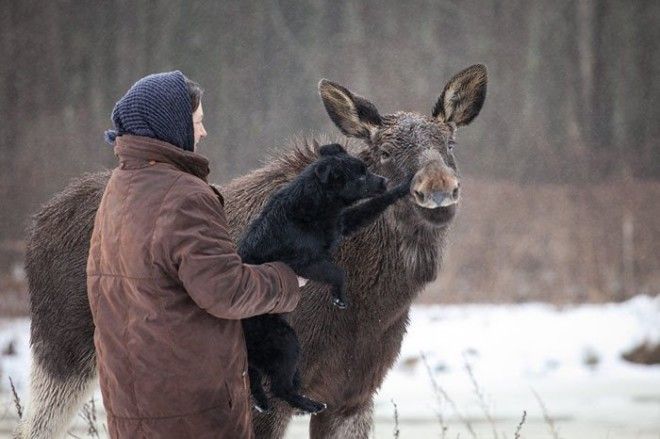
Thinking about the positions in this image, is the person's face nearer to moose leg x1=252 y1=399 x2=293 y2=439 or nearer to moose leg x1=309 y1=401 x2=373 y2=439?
moose leg x1=252 y1=399 x2=293 y2=439

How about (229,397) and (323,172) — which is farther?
(323,172)

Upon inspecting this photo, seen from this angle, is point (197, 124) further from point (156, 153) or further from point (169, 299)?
point (169, 299)

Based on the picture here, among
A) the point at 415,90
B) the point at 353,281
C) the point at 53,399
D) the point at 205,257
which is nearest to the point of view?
the point at 205,257

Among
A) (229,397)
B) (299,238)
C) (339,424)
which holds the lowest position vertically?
(339,424)

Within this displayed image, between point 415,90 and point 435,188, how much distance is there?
31.6 ft

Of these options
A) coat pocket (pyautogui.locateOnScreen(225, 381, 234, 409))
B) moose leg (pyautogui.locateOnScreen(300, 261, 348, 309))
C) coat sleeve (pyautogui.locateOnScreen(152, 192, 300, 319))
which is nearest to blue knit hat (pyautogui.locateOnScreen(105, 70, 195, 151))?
coat sleeve (pyautogui.locateOnScreen(152, 192, 300, 319))

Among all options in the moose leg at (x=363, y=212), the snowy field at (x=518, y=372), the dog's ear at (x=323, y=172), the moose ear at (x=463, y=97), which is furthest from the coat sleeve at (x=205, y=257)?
the snowy field at (x=518, y=372)

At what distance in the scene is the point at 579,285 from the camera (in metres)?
12.0

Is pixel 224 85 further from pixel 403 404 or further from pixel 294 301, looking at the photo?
pixel 294 301

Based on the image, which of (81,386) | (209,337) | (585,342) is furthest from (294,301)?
(585,342)

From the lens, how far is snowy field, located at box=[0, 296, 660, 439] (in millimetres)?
7469

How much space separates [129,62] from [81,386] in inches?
382

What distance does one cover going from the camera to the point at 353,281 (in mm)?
4062

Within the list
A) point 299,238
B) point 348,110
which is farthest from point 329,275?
point 348,110
